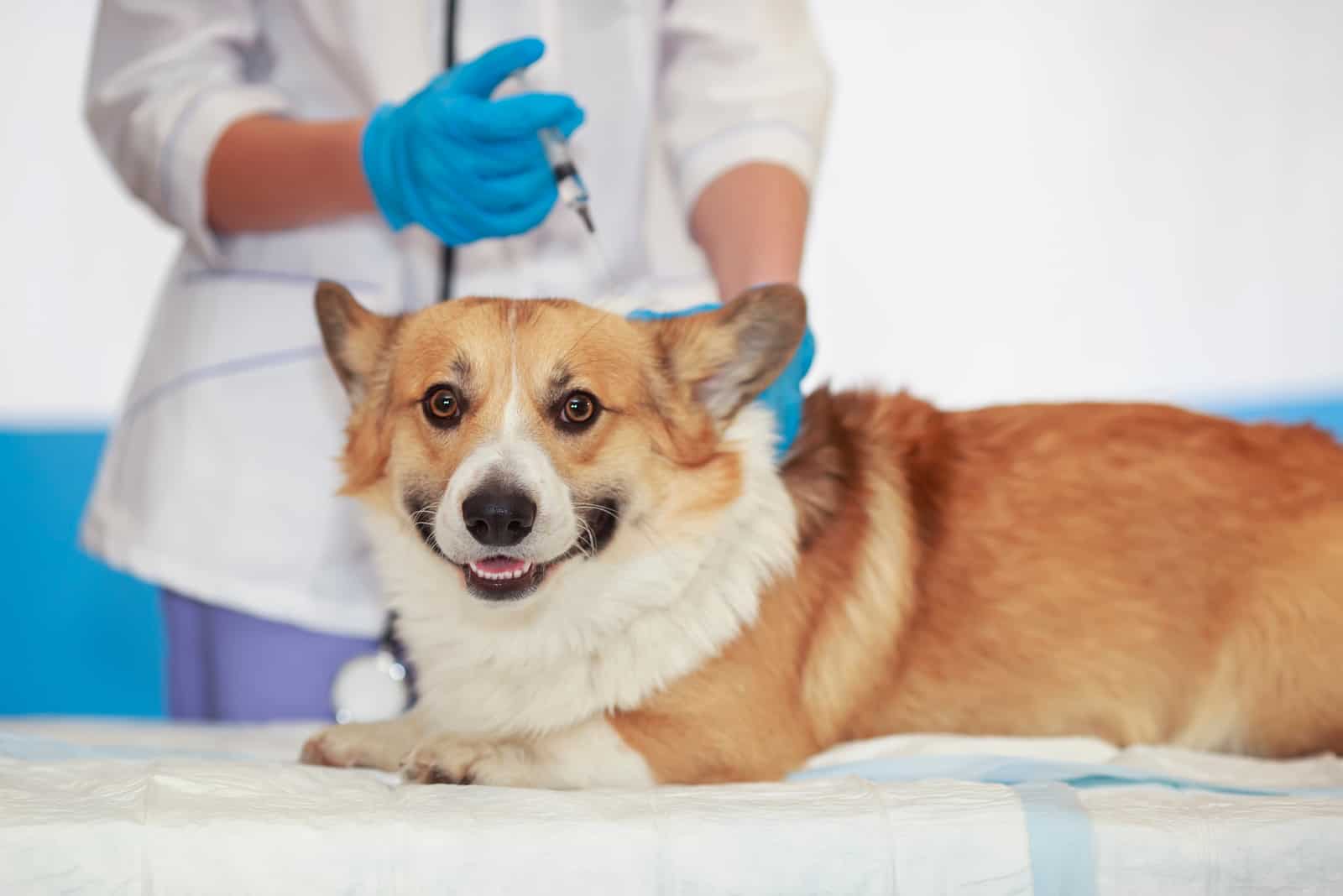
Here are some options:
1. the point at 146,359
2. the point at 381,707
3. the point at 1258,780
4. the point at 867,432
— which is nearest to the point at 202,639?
the point at 381,707

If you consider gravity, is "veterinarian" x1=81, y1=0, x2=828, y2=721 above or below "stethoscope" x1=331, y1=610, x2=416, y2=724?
above

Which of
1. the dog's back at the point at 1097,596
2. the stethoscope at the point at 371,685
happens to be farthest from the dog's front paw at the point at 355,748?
the dog's back at the point at 1097,596

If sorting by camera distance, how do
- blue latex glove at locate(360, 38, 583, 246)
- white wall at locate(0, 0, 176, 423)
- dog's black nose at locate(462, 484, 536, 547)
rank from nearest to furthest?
1. dog's black nose at locate(462, 484, 536, 547)
2. blue latex glove at locate(360, 38, 583, 246)
3. white wall at locate(0, 0, 176, 423)

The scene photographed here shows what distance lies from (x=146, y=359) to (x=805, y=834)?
1.62m

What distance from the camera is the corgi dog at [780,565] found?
1687mm

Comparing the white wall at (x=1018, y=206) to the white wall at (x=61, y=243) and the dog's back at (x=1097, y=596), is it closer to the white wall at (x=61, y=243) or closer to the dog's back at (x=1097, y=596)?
the white wall at (x=61, y=243)

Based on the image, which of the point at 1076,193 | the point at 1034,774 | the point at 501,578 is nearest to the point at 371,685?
the point at 501,578

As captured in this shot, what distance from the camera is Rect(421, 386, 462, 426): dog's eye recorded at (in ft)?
5.57

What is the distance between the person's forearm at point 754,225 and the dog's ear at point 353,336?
1.99 ft

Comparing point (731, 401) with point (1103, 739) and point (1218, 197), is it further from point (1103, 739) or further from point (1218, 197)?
point (1218, 197)

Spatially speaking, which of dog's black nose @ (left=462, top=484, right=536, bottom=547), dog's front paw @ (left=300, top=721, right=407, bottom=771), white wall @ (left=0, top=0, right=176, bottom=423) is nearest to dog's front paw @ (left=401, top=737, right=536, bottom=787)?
dog's front paw @ (left=300, top=721, right=407, bottom=771)

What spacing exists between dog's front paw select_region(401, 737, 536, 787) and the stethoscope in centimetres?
64

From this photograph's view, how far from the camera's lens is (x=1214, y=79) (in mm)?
3555

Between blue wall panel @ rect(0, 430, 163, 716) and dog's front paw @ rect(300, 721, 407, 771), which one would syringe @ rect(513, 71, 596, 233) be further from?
blue wall panel @ rect(0, 430, 163, 716)
